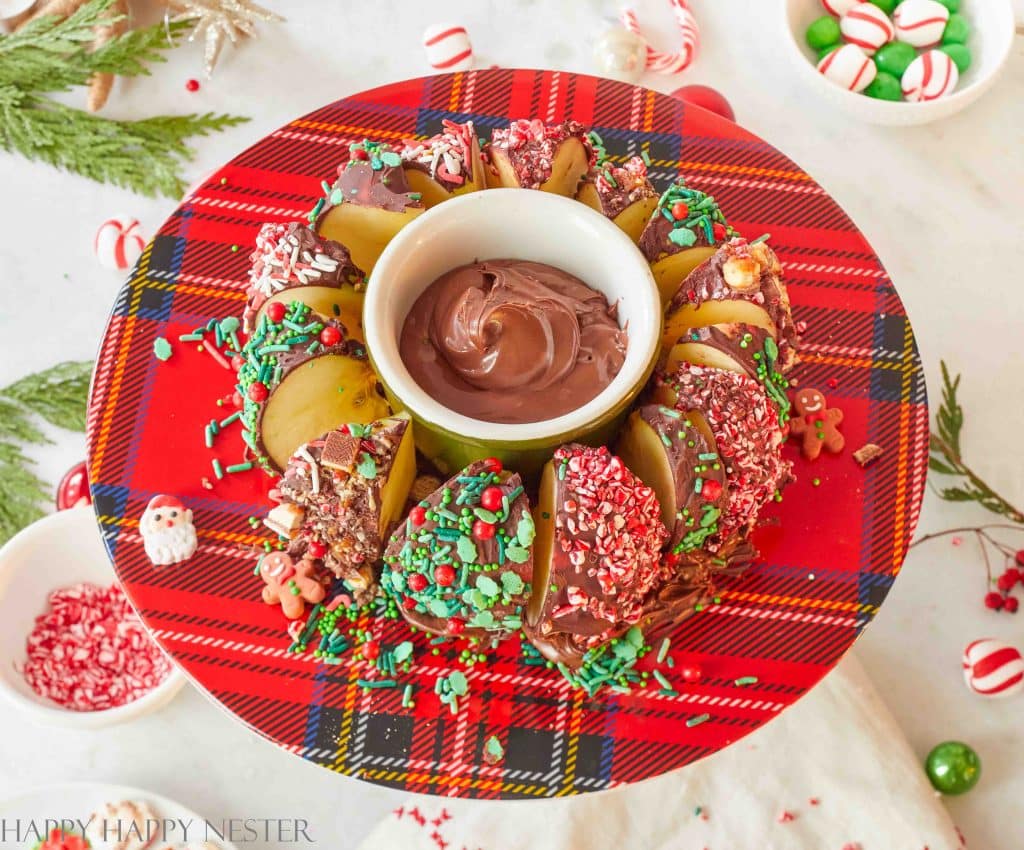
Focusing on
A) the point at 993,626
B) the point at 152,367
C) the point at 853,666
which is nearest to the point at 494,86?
the point at 152,367

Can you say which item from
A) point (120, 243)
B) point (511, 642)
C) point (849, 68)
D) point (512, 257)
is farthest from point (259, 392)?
point (849, 68)

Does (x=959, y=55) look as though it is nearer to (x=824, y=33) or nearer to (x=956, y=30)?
(x=956, y=30)

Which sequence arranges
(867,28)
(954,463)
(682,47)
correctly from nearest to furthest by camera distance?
(954,463)
(867,28)
(682,47)

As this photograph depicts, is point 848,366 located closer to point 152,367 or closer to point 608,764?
point 608,764

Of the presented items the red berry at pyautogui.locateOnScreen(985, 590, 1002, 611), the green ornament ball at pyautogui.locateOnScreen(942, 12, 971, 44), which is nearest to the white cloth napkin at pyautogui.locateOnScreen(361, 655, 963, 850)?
the red berry at pyautogui.locateOnScreen(985, 590, 1002, 611)

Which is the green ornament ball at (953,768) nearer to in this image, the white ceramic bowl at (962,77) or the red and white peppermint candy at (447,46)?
the white ceramic bowl at (962,77)

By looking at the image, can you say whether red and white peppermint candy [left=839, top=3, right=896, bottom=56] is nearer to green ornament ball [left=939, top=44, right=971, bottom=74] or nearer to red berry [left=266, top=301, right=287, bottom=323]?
green ornament ball [left=939, top=44, right=971, bottom=74]

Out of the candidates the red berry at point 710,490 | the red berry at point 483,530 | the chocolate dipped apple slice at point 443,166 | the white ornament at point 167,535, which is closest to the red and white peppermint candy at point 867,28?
the chocolate dipped apple slice at point 443,166
